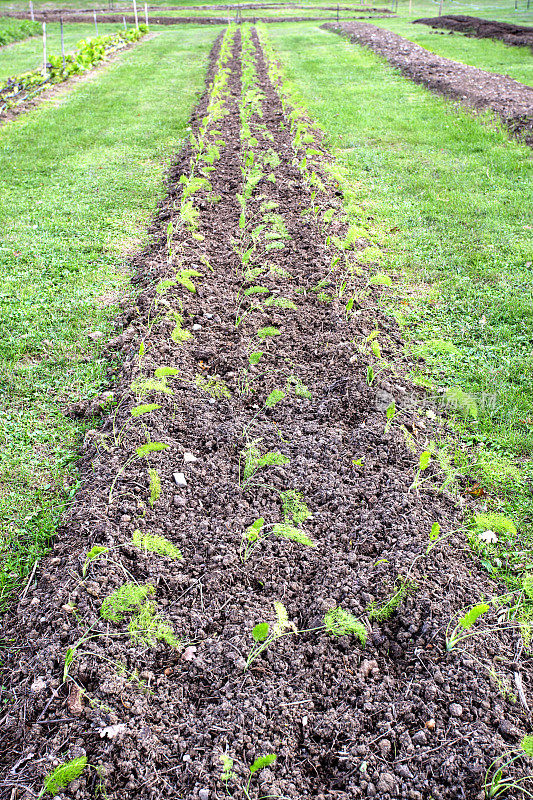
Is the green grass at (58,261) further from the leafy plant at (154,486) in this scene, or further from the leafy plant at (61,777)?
the leafy plant at (61,777)

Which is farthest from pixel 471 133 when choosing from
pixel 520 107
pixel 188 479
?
pixel 188 479

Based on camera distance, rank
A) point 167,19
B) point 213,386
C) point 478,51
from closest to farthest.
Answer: point 213,386 < point 478,51 < point 167,19

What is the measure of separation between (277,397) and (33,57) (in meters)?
17.8

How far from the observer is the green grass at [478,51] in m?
13.4

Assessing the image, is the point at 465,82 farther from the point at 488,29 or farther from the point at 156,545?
the point at 156,545

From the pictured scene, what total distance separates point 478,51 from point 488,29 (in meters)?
4.61

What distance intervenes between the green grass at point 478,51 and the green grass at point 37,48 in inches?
444

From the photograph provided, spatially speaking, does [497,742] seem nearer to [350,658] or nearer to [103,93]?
[350,658]

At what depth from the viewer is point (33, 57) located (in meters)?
16.2

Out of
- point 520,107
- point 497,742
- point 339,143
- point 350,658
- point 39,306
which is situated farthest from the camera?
point 520,107

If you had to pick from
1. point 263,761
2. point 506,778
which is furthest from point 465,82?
point 263,761

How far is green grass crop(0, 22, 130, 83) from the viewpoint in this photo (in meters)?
14.5

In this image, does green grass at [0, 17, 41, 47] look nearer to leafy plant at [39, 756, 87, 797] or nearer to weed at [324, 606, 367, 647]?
weed at [324, 606, 367, 647]

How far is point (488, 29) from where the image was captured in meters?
19.5
